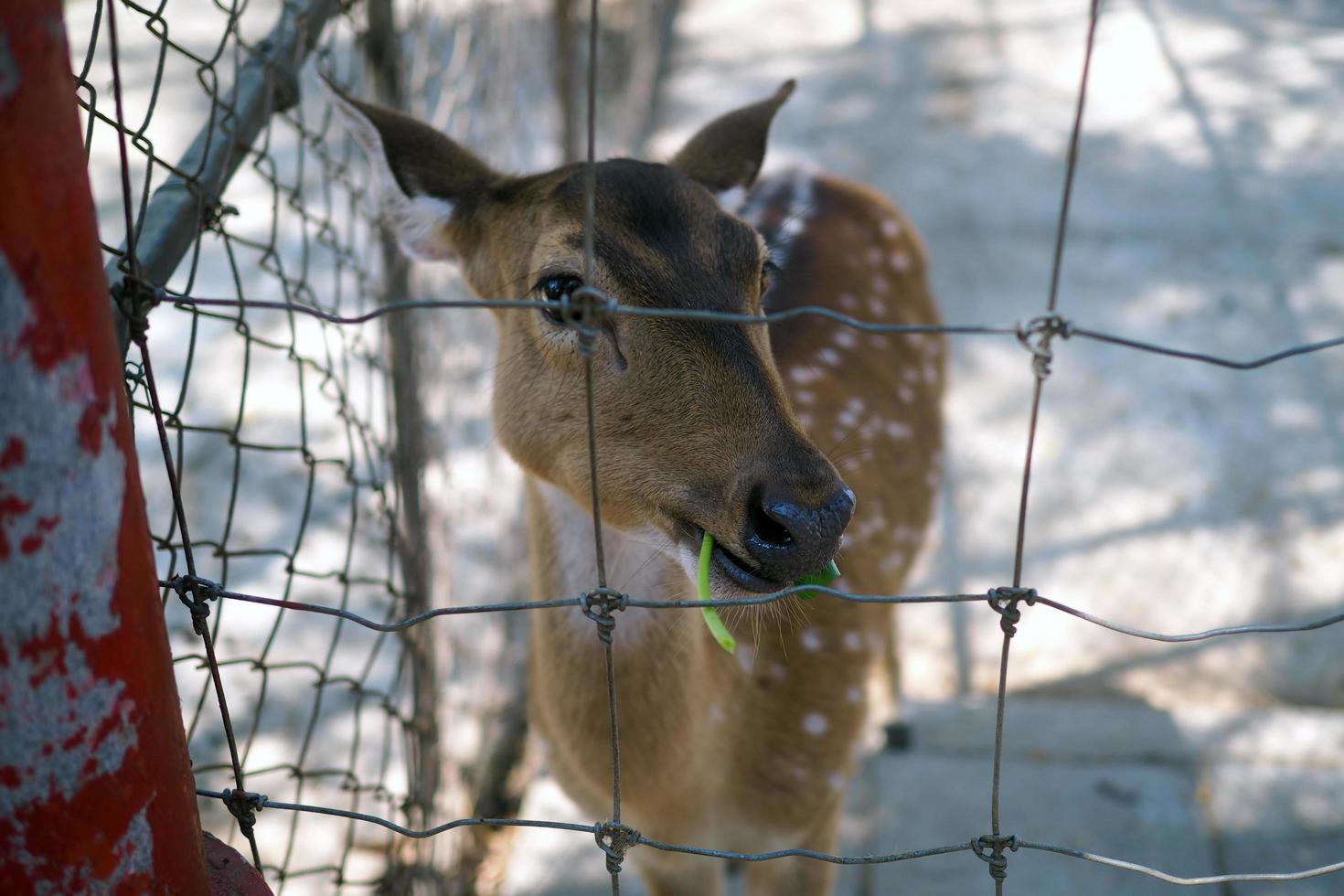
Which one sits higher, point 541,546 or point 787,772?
point 541,546

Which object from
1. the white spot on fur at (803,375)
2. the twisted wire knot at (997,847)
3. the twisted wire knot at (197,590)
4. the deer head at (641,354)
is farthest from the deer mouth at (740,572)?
the white spot on fur at (803,375)

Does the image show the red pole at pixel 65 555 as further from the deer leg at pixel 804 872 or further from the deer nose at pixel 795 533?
the deer leg at pixel 804 872

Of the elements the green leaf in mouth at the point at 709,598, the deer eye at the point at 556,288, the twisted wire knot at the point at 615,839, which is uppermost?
the deer eye at the point at 556,288

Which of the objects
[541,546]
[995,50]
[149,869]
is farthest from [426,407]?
[995,50]

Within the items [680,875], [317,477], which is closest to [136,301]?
[680,875]

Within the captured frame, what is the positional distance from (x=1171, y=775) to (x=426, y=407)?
2249 mm

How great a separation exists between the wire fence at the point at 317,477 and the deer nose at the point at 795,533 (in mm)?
94

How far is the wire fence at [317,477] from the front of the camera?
1186 millimetres

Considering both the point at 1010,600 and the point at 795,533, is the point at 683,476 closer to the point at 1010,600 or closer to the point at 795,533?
the point at 795,533

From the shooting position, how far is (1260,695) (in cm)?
336

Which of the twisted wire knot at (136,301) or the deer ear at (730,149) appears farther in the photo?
the deer ear at (730,149)

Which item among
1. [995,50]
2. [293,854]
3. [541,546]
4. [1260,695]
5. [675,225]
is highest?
[995,50]

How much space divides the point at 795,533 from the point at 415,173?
1085 mm

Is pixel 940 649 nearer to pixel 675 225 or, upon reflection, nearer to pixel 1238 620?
pixel 1238 620
